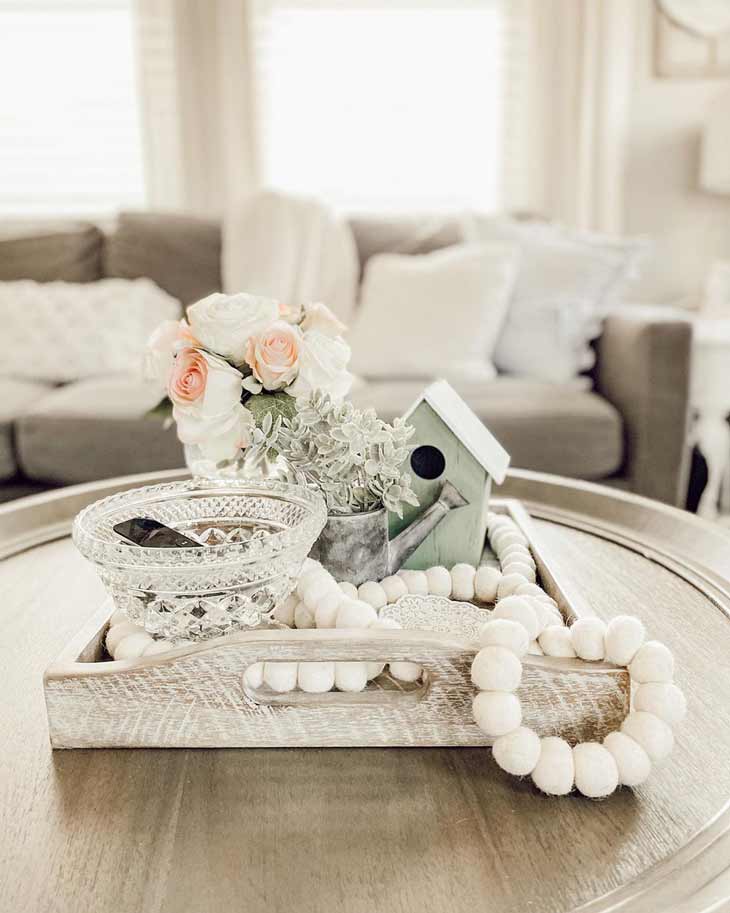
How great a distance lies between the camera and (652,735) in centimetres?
62

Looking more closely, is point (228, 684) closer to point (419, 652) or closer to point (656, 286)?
point (419, 652)

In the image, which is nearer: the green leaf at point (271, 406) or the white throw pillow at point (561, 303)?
the green leaf at point (271, 406)

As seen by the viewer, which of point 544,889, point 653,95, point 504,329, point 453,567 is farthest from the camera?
point 653,95

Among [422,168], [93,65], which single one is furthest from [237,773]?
[93,65]

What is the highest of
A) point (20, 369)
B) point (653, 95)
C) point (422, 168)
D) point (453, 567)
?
point (653, 95)

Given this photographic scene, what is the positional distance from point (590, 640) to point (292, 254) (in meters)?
2.34

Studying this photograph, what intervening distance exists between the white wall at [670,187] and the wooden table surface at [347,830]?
9.73 ft

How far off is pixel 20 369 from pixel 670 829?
2531 millimetres

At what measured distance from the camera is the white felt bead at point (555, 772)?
0.61 meters

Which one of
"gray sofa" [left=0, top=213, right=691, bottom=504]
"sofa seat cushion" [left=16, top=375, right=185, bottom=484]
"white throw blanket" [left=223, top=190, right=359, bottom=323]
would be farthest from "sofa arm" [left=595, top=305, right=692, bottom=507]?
"sofa seat cushion" [left=16, top=375, right=185, bottom=484]

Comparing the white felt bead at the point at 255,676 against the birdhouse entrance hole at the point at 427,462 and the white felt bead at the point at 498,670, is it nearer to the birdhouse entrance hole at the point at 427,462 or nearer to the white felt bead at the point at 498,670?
the white felt bead at the point at 498,670

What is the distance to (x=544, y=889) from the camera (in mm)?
535

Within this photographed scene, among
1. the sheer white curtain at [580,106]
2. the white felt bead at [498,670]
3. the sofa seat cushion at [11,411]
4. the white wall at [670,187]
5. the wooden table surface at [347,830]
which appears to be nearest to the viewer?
the wooden table surface at [347,830]

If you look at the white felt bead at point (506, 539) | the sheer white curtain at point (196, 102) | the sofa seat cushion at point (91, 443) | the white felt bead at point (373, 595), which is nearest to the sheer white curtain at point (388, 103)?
the sheer white curtain at point (196, 102)
